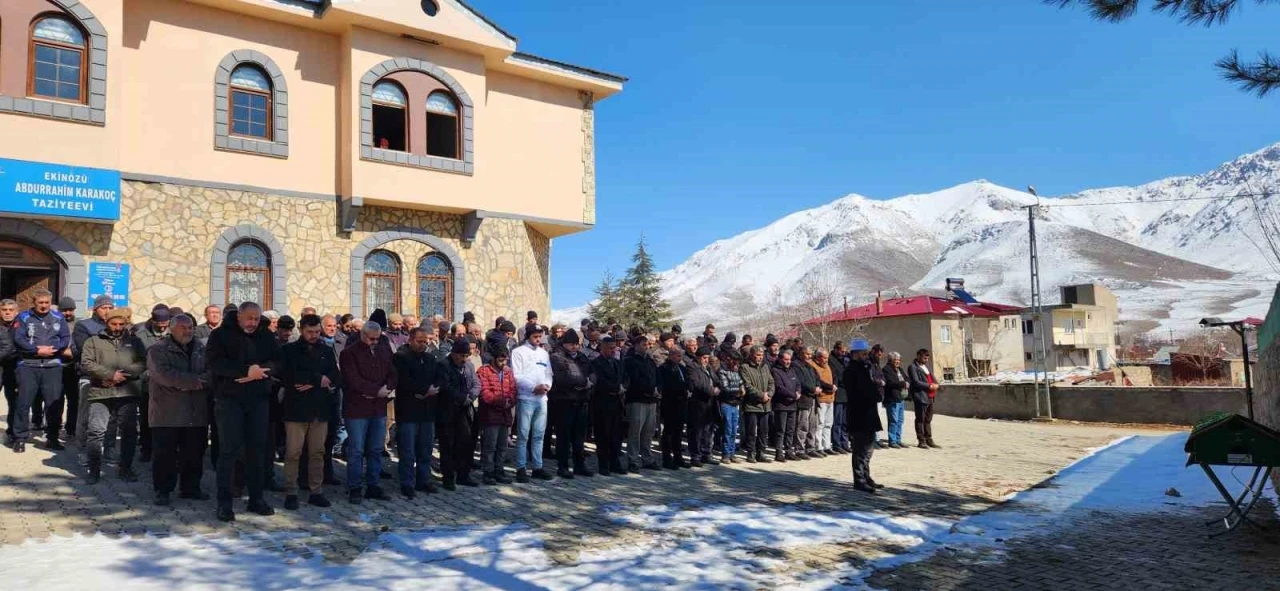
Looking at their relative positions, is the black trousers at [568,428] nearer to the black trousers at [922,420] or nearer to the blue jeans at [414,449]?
the blue jeans at [414,449]

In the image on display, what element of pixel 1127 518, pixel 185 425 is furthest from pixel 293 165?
pixel 1127 518

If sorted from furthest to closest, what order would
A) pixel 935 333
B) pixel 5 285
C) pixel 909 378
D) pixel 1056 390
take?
pixel 935 333 < pixel 1056 390 < pixel 909 378 < pixel 5 285

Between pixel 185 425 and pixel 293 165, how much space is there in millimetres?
8919

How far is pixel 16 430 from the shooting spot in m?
8.80

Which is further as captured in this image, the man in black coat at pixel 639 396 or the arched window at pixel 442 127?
the arched window at pixel 442 127

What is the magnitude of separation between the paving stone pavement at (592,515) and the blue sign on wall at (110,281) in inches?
184

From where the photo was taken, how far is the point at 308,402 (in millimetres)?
7566

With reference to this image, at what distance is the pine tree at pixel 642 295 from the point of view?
140 feet

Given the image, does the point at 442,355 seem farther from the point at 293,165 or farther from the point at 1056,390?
the point at 1056,390

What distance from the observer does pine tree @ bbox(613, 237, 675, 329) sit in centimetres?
4269

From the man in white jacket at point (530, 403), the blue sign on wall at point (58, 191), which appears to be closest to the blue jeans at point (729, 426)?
the man in white jacket at point (530, 403)

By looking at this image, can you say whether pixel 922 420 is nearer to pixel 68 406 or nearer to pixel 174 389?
pixel 174 389

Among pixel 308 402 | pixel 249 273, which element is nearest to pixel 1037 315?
pixel 249 273

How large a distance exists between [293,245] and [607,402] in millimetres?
8123
